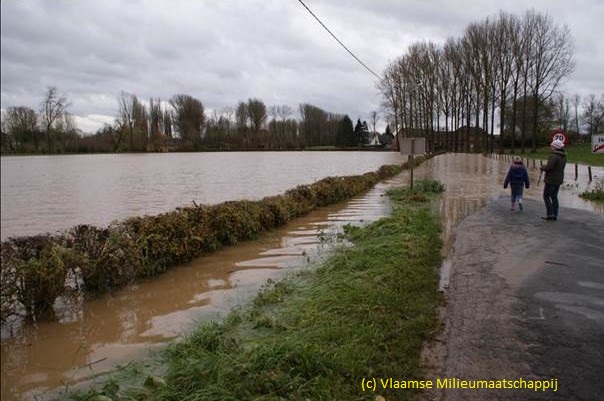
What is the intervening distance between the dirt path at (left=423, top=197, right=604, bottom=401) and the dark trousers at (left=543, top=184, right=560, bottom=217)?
80.6 inches

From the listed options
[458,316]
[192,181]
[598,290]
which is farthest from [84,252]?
[192,181]

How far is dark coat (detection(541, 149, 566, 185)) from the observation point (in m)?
12.0

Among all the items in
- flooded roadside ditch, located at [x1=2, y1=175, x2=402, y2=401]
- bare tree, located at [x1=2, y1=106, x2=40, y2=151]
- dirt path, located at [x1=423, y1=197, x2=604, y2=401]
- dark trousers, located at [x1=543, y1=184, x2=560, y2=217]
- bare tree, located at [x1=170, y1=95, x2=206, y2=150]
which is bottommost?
flooded roadside ditch, located at [x1=2, y1=175, x2=402, y2=401]

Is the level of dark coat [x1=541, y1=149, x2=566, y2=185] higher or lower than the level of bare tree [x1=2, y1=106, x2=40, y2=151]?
lower

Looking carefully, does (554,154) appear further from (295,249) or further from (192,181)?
(192,181)

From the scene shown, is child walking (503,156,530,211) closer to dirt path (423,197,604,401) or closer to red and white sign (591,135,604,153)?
dirt path (423,197,604,401)

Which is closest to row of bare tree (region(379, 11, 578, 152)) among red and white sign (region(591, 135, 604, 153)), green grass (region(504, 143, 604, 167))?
green grass (region(504, 143, 604, 167))

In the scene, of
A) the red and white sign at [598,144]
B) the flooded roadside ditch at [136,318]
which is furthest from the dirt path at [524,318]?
the red and white sign at [598,144]

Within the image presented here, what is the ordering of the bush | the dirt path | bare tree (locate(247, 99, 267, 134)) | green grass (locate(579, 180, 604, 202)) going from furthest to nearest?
1. bare tree (locate(247, 99, 267, 134))
2. green grass (locate(579, 180, 604, 202))
3. the bush
4. the dirt path

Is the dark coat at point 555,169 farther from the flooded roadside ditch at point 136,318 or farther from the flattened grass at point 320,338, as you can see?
the flooded roadside ditch at point 136,318

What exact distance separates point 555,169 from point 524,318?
808 centimetres

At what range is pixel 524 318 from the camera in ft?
17.8

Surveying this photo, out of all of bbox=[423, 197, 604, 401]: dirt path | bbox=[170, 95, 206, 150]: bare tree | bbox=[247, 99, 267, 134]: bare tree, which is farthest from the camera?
bbox=[247, 99, 267, 134]: bare tree

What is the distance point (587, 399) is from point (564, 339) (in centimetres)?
118
